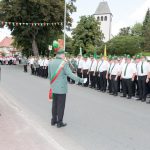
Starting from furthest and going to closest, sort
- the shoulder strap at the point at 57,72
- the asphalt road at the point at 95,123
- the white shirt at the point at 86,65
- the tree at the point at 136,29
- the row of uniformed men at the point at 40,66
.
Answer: the tree at the point at 136,29 → the row of uniformed men at the point at 40,66 → the white shirt at the point at 86,65 → the shoulder strap at the point at 57,72 → the asphalt road at the point at 95,123

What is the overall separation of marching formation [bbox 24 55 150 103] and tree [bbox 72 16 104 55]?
43.7 metres

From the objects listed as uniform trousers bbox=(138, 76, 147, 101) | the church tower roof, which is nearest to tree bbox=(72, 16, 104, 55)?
uniform trousers bbox=(138, 76, 147, 101)

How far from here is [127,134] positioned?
25.7ft

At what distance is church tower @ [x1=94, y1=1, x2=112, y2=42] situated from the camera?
11889 centimetres

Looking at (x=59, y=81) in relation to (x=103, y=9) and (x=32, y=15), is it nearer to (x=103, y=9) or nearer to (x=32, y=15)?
(x=32, y=15)

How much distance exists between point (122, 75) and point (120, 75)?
1.06 metres

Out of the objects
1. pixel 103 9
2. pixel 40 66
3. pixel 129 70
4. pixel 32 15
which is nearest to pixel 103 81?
pixel 129 70

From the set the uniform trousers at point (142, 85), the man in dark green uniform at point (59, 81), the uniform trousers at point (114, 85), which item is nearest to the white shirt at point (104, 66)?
the uniform trousers at point (114, 85)

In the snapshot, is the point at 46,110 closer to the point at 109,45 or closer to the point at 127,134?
the point at 127,134

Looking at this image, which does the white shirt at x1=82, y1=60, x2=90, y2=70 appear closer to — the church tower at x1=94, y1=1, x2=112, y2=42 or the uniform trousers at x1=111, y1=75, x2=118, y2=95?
the uniform trousers at x1=111, y1=75, x2=118, y2=95

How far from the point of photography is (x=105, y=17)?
401ft

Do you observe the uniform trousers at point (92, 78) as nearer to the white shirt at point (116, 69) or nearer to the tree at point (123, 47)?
the white shirt at point (116, 69)

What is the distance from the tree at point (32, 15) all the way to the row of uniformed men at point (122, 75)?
Result: 26.5 metres

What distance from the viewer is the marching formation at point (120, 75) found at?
47.8 ft
